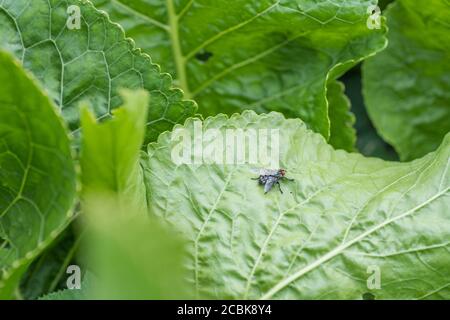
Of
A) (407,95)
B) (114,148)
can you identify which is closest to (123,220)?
(114,148)

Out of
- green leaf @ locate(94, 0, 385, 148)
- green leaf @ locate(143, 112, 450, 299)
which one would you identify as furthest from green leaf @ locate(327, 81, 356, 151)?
green leaf @ locate(143, 112, 450, 299)

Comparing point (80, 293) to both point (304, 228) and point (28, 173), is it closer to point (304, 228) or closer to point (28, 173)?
point (28, 173)

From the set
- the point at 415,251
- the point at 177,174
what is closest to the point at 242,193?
the point at 177,174

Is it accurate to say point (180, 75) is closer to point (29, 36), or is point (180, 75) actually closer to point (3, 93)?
point (29, 36)

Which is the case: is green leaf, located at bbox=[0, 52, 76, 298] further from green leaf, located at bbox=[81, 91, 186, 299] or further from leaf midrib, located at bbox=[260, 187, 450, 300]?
leaf midrib, located at bbox=[260, 187, 450, 300]

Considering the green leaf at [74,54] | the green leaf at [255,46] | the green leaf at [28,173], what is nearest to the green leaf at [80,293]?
the green leaf at [28,173]
